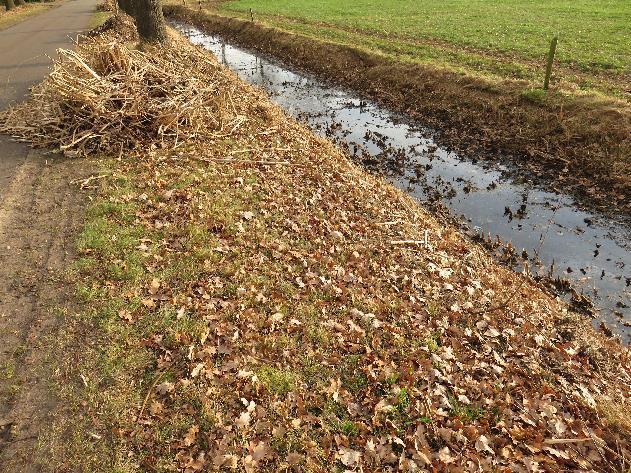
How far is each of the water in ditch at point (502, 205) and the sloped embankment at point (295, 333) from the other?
3.83 ft

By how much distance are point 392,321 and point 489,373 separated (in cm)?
169

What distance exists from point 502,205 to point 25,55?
2323 cm

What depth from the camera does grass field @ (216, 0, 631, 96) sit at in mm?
19422

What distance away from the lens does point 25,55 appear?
70.7 ft

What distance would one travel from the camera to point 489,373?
21.8 ft

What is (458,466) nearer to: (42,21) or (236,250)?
(236,250)

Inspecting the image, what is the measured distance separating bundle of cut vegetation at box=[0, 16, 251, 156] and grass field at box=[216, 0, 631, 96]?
13.9 meters

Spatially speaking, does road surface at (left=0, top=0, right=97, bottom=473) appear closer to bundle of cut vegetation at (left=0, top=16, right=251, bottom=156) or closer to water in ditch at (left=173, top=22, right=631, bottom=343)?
bundle of cut vegetation at (left=0, top=16, right=251, bottom=156)

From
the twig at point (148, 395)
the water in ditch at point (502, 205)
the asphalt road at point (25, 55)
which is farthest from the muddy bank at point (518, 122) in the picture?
the asphalt road at point (25, 55)

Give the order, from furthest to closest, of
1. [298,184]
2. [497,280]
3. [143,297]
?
[298,184] < [497,280] < [143,297]

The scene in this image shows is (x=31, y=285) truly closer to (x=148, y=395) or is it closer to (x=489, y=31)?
(x=148, y=395)

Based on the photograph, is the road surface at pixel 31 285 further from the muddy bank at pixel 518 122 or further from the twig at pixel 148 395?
the muddy bank at pixel 518 122

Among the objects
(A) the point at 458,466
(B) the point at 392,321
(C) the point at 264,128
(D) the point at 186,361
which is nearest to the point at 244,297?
(D) the point at 186,361

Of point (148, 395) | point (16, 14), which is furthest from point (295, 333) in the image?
point (16, 14)
